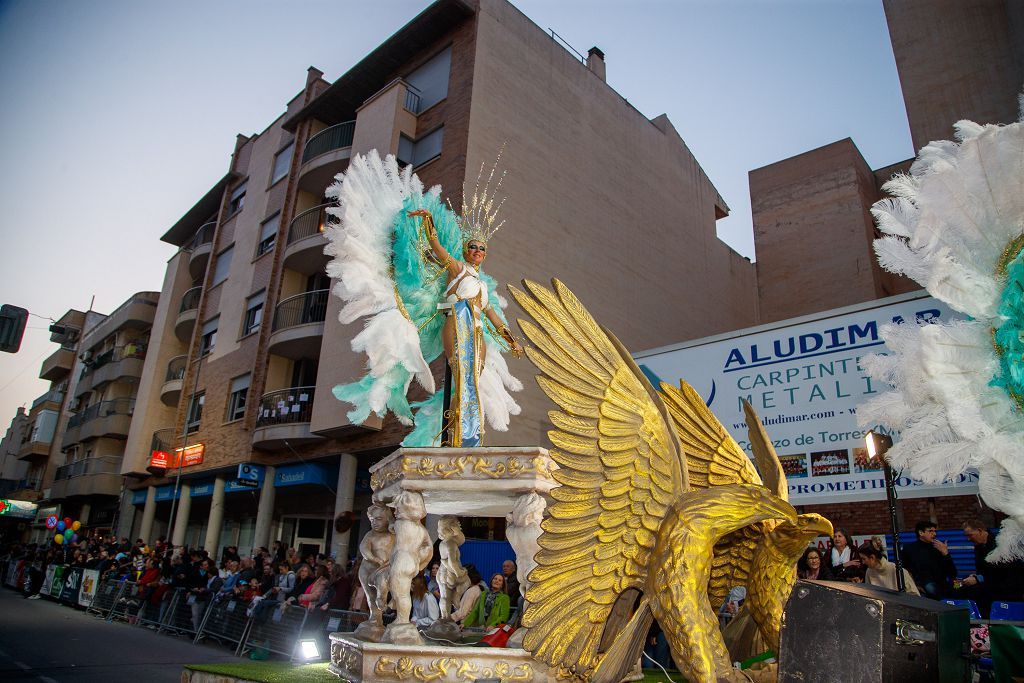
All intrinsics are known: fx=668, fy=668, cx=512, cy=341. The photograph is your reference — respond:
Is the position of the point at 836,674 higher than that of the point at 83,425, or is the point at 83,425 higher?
the point at 83,425

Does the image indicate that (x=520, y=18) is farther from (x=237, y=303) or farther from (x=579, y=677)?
(x=579, y=677)

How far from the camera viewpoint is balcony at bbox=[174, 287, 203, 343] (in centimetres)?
2455

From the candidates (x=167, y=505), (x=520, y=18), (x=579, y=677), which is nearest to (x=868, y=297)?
(x=520, y=18)

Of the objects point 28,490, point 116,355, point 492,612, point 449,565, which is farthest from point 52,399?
point 449,565

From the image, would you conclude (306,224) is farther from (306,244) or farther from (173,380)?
(173,380)

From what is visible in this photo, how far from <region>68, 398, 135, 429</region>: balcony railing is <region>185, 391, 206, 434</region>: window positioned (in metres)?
8.40

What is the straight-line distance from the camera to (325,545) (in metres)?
18.2

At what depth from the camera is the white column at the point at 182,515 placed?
68.8ft

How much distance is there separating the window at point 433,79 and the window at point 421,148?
2.84ft

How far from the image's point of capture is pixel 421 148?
16844mm

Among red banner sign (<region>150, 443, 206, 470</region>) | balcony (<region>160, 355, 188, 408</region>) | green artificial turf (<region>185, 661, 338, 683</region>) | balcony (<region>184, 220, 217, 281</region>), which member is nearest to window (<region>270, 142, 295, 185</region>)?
balcony (<region>184, 220, 217, 281</region>)

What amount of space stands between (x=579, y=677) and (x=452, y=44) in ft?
55.5

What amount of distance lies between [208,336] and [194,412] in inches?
106

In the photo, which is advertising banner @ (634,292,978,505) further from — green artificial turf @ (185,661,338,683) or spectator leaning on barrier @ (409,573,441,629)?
green artificial turf @ (185,661,338,683)
